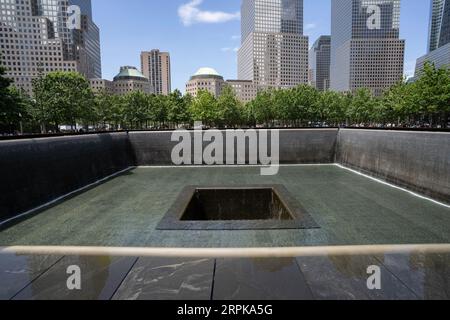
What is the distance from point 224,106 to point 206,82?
89025 millimetres

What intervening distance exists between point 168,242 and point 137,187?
6.31 m

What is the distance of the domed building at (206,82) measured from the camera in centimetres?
13900

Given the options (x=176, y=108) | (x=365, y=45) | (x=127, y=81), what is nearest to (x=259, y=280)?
(x=176, y=108)

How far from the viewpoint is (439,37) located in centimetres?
13412

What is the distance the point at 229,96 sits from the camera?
182 ft

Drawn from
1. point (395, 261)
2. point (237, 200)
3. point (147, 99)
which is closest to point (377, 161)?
point (237, 200)

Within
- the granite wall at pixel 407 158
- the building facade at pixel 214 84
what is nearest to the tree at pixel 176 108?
the granite wall at pixel 407 158

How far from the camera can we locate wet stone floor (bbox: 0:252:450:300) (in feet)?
10.6

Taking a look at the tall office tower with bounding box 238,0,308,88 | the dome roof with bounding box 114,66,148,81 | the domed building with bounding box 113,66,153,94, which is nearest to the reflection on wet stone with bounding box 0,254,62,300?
the domed building with bounding box 113,66,153,94

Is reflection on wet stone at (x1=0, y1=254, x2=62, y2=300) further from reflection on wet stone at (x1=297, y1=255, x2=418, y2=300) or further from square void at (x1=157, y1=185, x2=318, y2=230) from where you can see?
square void at (x1=157, y1=185, x2=318, y2=230)

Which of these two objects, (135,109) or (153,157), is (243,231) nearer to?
(153,157)

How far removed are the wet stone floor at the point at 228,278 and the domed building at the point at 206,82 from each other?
136 meters

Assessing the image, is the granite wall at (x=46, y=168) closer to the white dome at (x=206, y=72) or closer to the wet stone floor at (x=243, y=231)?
the wet stone floor at (x=243, y=231)
